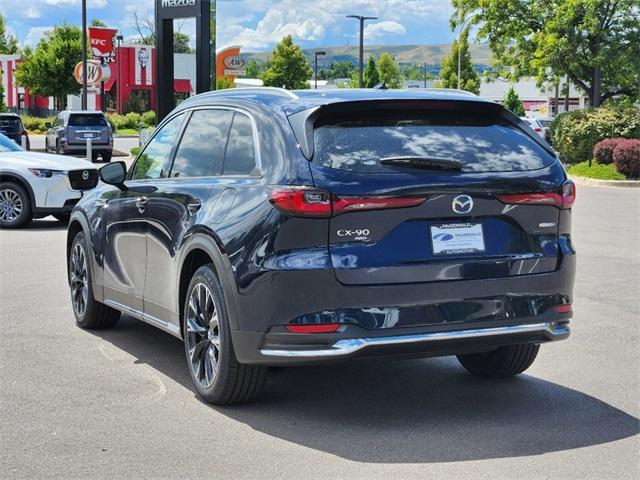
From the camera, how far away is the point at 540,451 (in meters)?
5.04

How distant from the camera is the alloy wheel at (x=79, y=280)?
8164mm

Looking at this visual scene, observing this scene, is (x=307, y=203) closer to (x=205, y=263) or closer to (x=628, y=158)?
(x=205, y=263)

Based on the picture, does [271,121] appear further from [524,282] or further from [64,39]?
[64,39]

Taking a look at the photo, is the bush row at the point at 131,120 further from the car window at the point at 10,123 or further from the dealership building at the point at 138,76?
the car window at the point at 10,123

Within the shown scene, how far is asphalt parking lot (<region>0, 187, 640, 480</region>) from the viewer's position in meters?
4.84

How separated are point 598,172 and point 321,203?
24.7m

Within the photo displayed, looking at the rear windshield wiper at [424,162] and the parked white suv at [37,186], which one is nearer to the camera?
the rear windshield wiper at [424,162]

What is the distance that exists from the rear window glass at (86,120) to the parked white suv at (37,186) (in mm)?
19935

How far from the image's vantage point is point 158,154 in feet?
23.2

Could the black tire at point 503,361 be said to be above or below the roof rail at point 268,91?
below

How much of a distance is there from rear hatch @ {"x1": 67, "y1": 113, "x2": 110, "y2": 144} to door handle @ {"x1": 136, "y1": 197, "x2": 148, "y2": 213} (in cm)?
2951

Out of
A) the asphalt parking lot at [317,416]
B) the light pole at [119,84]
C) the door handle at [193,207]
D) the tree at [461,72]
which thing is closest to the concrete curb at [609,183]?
the asphalt parking lot at [317,416]

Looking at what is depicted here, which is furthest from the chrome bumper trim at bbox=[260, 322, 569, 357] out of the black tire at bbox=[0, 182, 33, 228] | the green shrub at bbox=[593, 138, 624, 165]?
the green shrub at bbox=[593, 138, 624, 165]

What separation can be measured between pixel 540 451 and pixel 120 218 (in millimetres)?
3550
